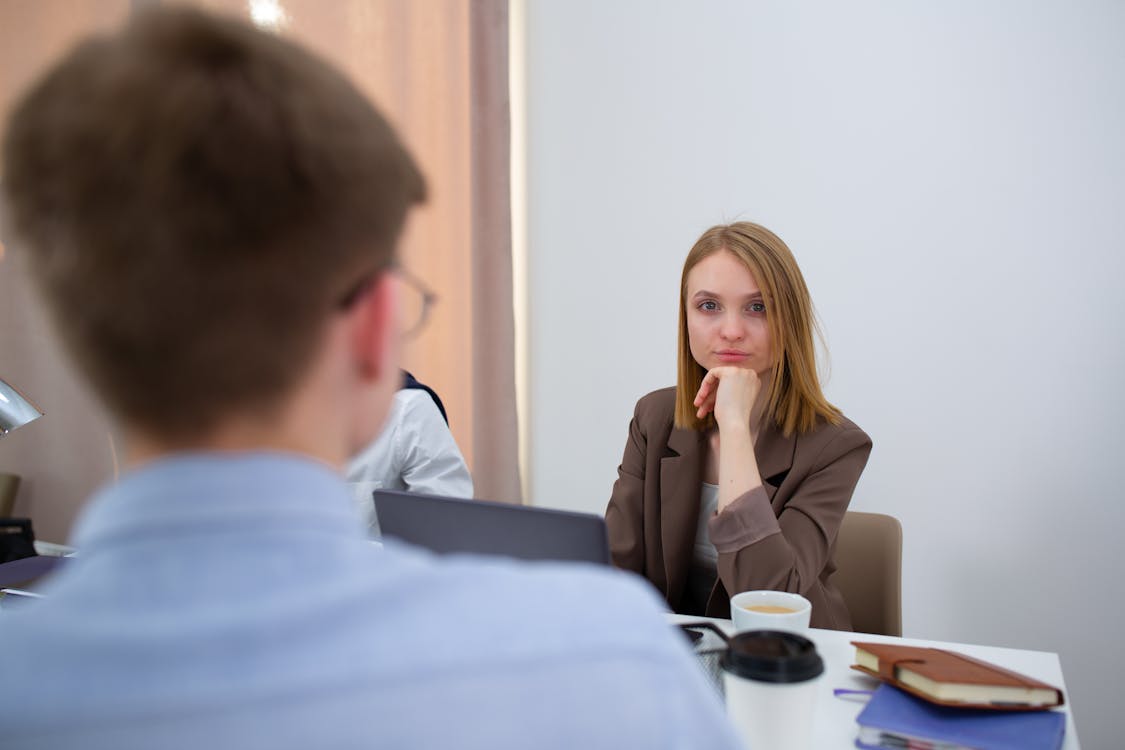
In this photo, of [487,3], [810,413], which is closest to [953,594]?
[810,413]

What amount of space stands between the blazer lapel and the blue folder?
0.74 m

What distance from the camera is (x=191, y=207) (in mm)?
404

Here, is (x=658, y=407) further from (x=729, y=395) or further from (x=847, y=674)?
(x=847, y=674)

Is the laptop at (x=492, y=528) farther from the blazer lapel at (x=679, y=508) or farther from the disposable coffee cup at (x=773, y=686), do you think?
the blazer lapel at (x=679, y=508)

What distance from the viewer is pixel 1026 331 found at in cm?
234

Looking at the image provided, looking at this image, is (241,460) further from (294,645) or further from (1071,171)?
(1071,171)

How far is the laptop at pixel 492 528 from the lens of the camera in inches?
38.9

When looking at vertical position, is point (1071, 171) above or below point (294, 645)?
above

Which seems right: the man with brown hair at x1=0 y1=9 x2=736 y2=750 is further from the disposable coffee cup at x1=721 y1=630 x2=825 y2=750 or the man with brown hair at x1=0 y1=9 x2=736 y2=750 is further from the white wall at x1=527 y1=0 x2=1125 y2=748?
the white wall at x1=527 y1=0 x2=1125 y2=748

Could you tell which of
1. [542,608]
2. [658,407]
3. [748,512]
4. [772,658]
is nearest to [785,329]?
[658,407]

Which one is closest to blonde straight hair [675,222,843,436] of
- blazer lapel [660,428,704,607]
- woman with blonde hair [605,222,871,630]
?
woman with blonde hair [605,222,871,630]

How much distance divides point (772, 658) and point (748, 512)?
680mm

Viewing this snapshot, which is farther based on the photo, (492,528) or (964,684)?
(492,528)

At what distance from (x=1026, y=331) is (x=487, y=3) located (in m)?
2.05
